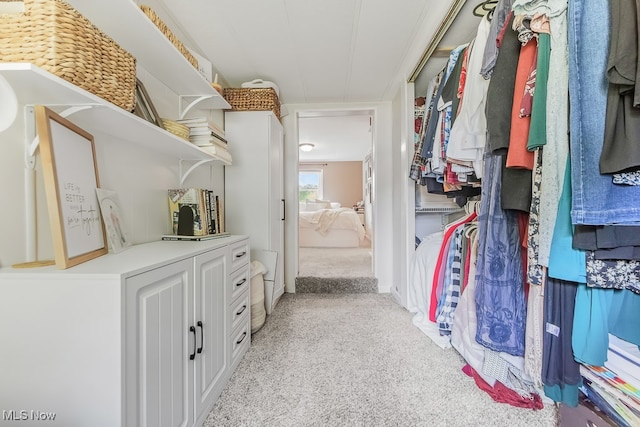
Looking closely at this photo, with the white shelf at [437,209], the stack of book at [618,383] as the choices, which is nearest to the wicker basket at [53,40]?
the stack of book at [618,383]

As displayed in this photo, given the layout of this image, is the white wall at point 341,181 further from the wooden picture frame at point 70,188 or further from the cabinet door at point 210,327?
the wooden picture frame at point 70,188

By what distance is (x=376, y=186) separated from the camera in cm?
291

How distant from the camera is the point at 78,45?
0.74 m

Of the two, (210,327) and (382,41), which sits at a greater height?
(382,41)

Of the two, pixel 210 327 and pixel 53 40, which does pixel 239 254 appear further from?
pixel 53 40

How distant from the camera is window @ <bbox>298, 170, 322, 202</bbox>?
7.61 meters

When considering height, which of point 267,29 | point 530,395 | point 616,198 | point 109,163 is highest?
point 267,29

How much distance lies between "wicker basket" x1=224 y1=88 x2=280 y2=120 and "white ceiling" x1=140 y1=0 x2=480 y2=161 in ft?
0.54

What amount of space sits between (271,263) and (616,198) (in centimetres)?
195

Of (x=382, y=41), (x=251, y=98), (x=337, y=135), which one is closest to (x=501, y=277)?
(x=382, y=41)

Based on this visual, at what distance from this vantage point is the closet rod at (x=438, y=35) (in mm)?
1361

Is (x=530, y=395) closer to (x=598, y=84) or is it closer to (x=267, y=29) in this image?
(x=598, y=84)

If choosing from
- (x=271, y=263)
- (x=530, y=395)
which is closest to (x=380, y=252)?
(x=271, y=263)

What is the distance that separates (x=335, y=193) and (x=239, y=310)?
245 inches
